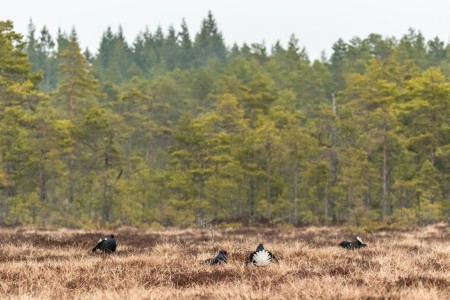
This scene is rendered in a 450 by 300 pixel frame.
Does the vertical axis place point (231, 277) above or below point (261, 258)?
below

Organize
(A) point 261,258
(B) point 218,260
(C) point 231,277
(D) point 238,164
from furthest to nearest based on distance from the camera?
(D) point 238,164
(B) point 218,260
(A) point 261,258
(C) point 231,277

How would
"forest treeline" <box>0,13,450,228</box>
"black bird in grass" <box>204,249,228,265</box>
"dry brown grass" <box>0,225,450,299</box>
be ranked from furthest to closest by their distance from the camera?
"forest treeline" <box>0,13,450,228</box> < "black bird in grass" <box>204,249,228,265</box> < "dry brown grass" <box>0,225,450,299</box>

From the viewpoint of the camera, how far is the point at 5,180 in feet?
109

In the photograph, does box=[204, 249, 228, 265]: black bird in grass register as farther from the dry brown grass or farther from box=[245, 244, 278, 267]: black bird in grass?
box=[245, 244, 278, 267]: black bird in grass

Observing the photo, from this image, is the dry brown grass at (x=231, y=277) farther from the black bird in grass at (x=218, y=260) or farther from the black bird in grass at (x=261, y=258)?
the black bird in grass at (x=218, y=260)

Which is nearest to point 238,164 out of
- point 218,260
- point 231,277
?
point 218,260

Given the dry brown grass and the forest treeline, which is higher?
the forest treeline

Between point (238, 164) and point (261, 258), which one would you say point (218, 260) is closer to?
point (261, 258)

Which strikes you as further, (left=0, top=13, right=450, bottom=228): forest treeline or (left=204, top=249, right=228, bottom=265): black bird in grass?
(left=0, top=13, right=450, bottom=228): forest treeline

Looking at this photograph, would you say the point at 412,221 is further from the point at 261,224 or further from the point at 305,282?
the point at 305,282

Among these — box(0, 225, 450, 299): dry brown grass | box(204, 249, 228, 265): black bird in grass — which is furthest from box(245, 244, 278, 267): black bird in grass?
box(204, 249, 228, 265): black bird in grass

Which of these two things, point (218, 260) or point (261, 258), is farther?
point (218, 260)

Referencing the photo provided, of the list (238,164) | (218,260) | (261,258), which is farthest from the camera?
(238,164)

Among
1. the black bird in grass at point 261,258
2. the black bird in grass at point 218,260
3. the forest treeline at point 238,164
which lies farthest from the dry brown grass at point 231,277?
the forest treeline at point 238,164
